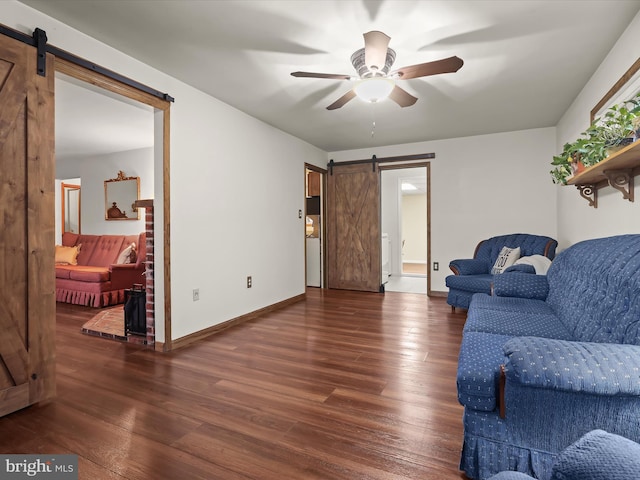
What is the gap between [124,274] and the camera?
486cm

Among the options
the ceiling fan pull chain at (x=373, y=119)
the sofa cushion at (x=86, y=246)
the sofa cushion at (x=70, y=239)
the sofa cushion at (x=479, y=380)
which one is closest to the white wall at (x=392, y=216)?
the ceiling fan pull chain at (x=373, y=119)

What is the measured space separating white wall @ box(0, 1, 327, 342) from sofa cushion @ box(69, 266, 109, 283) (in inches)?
85.3

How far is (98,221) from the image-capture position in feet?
20.2

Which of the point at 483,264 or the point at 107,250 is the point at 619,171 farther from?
the point at 107,250

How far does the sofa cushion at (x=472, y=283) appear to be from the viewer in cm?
387

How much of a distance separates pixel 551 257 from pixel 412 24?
3213mm

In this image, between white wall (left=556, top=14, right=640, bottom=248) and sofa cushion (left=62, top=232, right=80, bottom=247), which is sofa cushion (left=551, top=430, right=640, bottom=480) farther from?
sofa cushion (left=62, top=232, right=80, bottom=247)

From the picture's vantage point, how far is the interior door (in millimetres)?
1908

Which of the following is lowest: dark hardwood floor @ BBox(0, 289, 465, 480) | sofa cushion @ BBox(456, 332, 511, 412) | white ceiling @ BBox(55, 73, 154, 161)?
dark hardwood floor @ BBox(0, 289, 465, 480)

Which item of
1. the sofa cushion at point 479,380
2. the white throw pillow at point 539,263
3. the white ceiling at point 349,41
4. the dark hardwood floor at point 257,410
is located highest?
the white ceiling at point 349,41

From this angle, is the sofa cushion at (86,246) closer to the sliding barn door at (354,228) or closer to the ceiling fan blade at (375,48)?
the sliding barn door at (354,228)

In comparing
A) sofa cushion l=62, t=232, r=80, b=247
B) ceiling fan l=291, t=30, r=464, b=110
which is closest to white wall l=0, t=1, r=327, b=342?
ceiling fan l=291, t=30, r=464, b=110

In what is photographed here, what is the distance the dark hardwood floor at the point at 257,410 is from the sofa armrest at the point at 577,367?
2.04ft

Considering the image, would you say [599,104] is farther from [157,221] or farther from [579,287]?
[157,221]
